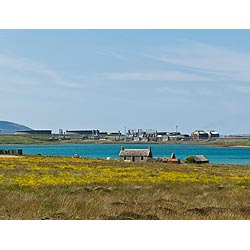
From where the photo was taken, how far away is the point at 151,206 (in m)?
15.7
